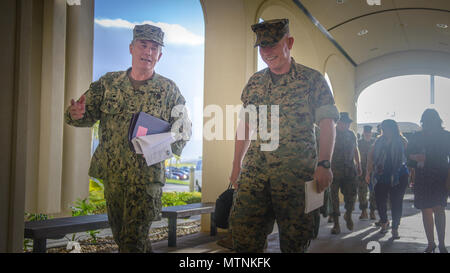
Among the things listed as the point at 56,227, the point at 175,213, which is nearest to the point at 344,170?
the point at 175,213

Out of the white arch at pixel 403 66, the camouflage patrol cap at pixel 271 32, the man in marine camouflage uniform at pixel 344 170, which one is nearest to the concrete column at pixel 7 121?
the camouflage patrol cap at pixel 271 32

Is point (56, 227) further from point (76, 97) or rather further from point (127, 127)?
point (76, 97)

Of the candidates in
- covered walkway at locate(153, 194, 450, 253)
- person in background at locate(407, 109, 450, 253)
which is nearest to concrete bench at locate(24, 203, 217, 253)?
covered walkway at locate(153, 194, 450, 253)

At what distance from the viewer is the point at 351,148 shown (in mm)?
6469

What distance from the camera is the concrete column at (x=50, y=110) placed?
17.7 feet

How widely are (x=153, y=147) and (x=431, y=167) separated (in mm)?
3262

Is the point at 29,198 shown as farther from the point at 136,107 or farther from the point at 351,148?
the point at 351,148

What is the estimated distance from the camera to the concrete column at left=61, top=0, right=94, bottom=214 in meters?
5.72

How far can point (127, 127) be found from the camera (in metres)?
2.72

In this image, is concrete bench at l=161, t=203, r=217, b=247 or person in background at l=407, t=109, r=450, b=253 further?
concrete bench at l=161, t=203, r=217, b=247

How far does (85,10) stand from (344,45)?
8.80 meters

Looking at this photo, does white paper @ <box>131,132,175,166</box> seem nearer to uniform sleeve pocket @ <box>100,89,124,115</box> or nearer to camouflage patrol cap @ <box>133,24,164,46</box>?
uniform sleeve pocket @ <box>100,89,124,115</box>

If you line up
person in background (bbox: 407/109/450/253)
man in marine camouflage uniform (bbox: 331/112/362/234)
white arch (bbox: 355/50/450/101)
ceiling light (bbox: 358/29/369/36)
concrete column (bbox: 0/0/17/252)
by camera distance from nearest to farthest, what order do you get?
concrete column (bbox: 0/0/17/252), person in background (bbox: 407/109/450/253), man in marine camouflage uniform (bbox: 331/112/362/234), ceiling light (bbox: 358/29/369/36), white arch (bbox: 355/50/450/101)
